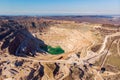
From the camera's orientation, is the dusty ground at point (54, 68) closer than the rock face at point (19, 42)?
Yes

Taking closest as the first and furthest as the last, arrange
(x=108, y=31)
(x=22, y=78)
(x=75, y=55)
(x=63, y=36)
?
(x=22, y=78), (x=75, y=55), (x=108, y=31), (x=63, y=36)

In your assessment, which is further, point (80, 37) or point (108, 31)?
point (80, 37)

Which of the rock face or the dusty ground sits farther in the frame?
the rock face

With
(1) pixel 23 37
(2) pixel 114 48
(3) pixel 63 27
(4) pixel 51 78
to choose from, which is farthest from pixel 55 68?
(3) pixel 63 27

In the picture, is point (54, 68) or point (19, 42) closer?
point (54, 68)

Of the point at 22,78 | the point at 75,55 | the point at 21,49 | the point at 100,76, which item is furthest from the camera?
the point at 21,49

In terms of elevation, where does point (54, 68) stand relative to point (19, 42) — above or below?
below

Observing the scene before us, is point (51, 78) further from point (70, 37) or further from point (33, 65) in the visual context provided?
point (70, 37)

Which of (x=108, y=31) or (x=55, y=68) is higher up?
(x=108, y=31)
